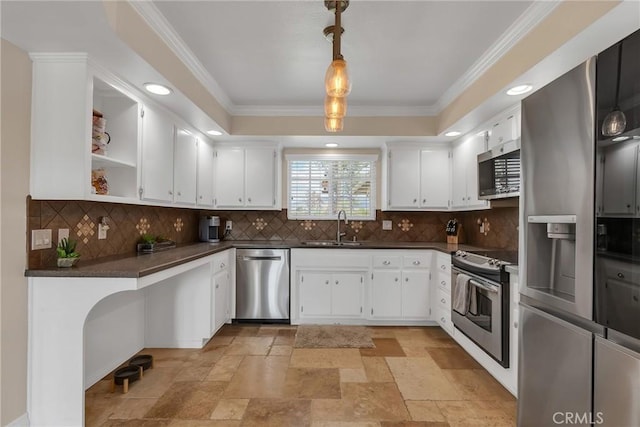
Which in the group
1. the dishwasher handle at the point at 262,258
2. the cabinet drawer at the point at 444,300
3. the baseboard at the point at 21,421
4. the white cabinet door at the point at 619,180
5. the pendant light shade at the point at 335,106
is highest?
the pendant light shade at the point at 335,106

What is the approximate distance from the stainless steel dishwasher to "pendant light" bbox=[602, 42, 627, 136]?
10.2 ft

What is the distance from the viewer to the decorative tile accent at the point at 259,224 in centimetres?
452

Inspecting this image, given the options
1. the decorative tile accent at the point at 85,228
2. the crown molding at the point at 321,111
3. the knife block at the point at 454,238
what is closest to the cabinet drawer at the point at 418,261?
the knife block at the point at 454,238

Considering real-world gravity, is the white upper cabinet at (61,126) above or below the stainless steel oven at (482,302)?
above

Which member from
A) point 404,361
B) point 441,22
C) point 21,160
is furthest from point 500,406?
point 21,160

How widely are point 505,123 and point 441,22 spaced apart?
1150mm

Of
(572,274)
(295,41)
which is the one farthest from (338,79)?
(572,274)

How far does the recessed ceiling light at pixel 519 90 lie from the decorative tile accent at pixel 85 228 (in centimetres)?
325

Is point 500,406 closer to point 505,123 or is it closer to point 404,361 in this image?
point 404,361

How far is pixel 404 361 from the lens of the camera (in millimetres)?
2895

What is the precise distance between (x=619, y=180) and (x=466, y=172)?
2613 millimetres

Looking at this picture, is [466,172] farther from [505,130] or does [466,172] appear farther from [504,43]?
[504,43]

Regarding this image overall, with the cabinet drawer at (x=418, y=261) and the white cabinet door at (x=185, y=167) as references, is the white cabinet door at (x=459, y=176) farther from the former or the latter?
the white cabinet door at (x=185, y=167)

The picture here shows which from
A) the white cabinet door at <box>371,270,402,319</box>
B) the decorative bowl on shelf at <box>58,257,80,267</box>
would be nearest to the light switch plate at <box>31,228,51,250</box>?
the decorative bowl on shelf at <box>58,257,80,267</box>
